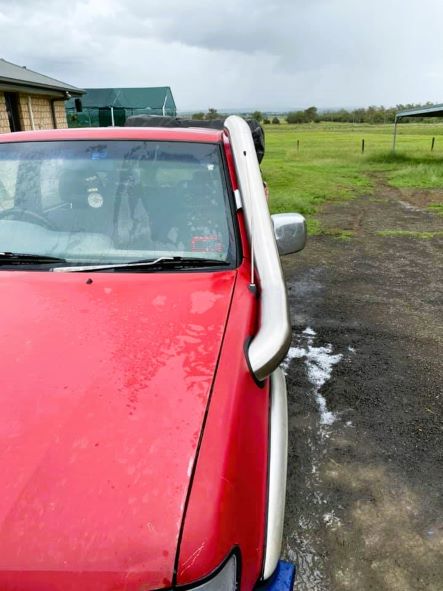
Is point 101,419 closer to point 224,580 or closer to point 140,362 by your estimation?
point 140,362

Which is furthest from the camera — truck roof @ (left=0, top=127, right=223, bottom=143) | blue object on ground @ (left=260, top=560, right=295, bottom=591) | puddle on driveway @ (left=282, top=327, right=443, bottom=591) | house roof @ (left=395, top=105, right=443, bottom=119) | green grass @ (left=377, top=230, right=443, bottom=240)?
house roof @ (left=395, top=105, right=443, bottom=119)

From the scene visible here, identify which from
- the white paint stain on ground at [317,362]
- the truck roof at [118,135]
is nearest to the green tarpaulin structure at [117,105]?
the white paint stain on ground at [317,362]

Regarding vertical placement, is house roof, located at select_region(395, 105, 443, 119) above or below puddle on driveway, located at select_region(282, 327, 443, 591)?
above

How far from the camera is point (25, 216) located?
2.35 metres

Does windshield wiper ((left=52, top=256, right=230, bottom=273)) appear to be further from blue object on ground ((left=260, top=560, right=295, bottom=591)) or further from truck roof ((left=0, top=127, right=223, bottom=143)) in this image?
blue object on ground ((left=260, top=560, right=295, bottom=591))

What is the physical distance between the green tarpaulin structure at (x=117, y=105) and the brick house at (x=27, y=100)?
12508 millimetres

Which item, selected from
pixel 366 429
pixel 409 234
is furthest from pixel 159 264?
pixel 409 234

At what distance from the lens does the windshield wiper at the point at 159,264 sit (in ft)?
6.64

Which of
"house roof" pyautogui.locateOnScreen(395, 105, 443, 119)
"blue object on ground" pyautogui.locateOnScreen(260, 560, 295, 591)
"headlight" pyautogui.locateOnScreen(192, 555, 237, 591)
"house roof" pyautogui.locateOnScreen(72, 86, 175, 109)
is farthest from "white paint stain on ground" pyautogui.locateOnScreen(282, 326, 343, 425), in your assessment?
"house roof" pyautogui.locateOnScreen(72, 86, 175, 109)

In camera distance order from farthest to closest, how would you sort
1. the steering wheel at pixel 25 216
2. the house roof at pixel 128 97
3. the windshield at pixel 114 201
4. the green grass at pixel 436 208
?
1. the house roof at pixel 128 97
2. the green grass at pixel 436 208
3. the steering wheel at pixel 25 216
4. the windshield at pixel 114 201

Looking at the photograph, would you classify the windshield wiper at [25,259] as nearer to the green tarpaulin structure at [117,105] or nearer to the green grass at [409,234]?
the green grass at [409,234]

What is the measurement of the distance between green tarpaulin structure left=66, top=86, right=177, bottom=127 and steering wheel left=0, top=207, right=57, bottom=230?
2767 centimetres

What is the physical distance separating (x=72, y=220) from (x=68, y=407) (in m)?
1.24

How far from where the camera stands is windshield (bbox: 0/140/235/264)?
85.7 inches
